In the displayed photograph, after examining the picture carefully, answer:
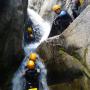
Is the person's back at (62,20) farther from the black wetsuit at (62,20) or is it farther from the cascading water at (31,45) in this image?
the cascading water at (31,45)

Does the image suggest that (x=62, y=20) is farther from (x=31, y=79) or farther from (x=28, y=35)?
(x=31, y=79)

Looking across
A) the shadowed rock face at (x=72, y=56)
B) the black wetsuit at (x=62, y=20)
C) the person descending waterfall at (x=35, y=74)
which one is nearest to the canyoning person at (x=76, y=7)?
the black wetsuit at (x=62, y=20)

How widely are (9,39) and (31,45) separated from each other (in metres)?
3.96

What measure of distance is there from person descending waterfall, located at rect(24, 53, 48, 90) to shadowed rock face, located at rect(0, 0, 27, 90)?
841 mm

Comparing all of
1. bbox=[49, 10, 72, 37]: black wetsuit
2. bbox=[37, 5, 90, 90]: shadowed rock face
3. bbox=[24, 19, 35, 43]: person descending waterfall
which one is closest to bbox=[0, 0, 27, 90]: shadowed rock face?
bbox=[37, 5, 90, 90]: shadowed rock face

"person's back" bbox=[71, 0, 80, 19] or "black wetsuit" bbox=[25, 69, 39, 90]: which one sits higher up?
"person's back" bbox=[71, 0, 80, 19]

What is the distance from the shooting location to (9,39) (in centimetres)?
1226

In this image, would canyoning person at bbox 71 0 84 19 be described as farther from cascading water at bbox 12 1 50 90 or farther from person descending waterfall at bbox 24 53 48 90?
person descending waterfall at bbox 24 53 48 90

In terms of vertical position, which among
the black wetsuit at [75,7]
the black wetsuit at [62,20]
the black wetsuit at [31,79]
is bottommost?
the black wetsuit at [31,79]

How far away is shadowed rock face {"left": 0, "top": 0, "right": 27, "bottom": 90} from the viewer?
37.4 ft

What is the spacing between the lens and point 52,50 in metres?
12.6

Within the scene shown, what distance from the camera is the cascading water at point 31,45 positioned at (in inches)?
512

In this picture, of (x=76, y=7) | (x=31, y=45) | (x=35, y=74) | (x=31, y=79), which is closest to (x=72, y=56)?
(x=35, y=74)

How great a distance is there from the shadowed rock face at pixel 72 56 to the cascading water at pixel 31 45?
4.62 ft
